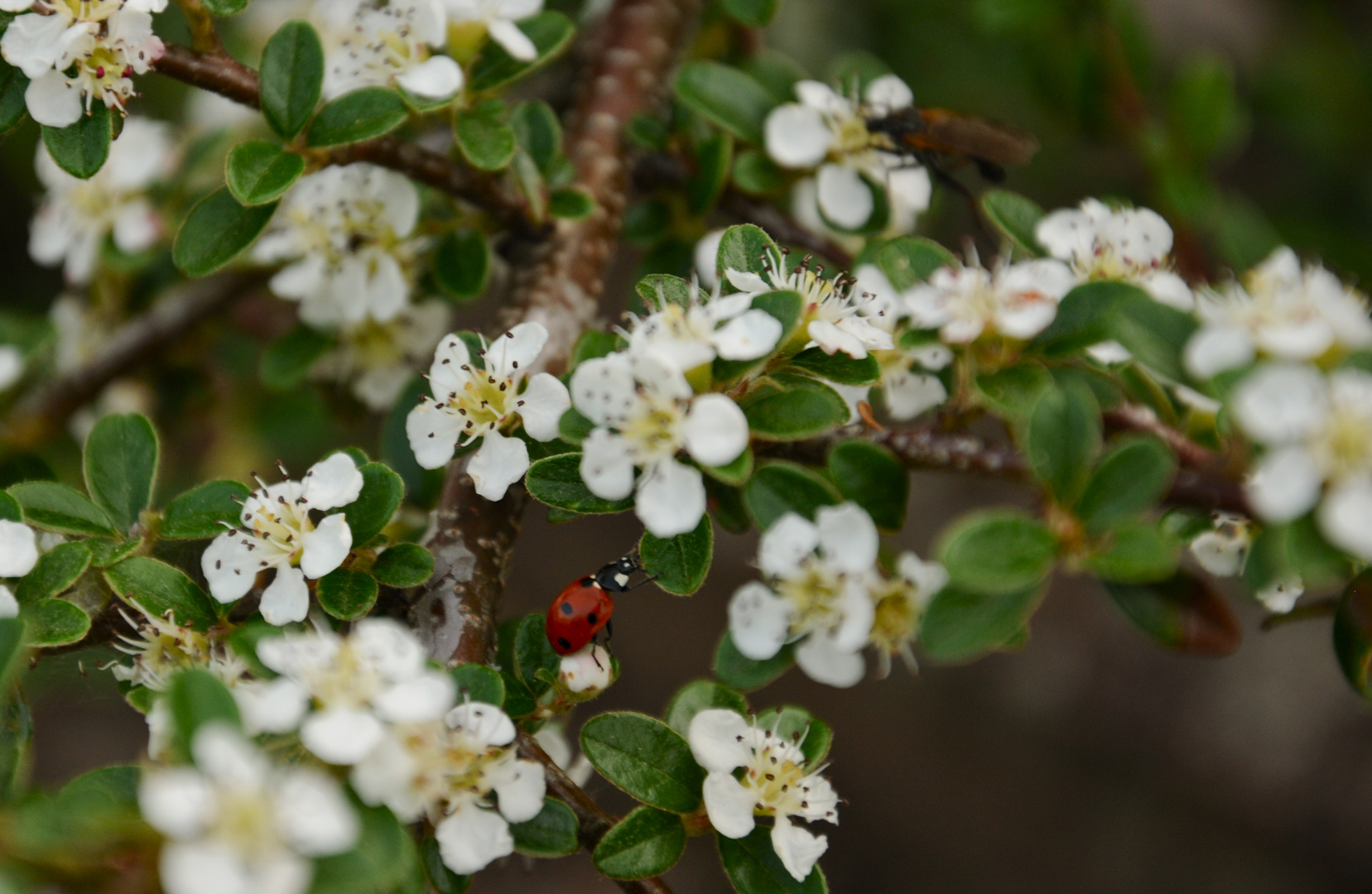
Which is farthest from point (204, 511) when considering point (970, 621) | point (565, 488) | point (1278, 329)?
point (1278, 329)

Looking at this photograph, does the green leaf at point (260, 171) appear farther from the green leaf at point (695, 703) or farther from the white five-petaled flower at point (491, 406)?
the green leaf at point (695, 703)

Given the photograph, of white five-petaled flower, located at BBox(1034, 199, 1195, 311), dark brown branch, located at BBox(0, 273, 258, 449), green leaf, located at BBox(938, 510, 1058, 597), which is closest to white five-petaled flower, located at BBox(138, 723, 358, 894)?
green leaf, located at BBox(938, 510, 1058, 597)

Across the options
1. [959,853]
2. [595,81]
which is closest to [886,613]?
[595,81]

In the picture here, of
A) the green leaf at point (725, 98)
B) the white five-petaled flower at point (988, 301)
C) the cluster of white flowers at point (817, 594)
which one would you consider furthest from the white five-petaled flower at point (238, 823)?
the green leaf at point (725, 98)

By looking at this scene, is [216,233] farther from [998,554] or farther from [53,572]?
[998,554]

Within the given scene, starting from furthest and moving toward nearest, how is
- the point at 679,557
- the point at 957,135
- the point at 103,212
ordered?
the point at 103,212 → the point at 957,135 → the point at 679,557

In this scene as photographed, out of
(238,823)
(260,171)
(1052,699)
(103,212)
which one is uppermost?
(260,171)

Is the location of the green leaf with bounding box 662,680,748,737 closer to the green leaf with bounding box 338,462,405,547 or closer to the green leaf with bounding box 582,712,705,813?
the green leaf with bounding box 582,712,705,813
